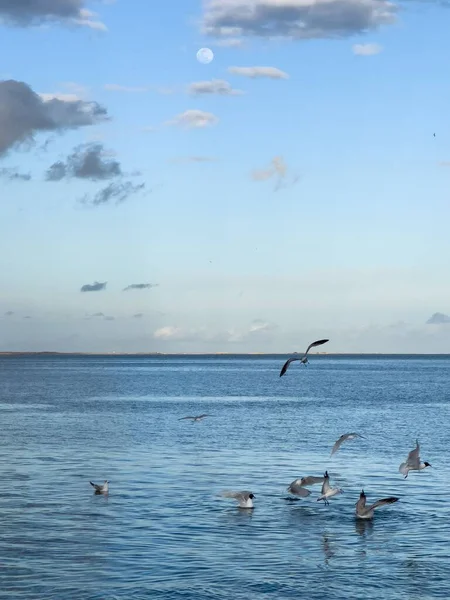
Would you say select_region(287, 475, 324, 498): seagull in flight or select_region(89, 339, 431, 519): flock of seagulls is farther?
select_region(287, 475, 324, 498): seagull in flight

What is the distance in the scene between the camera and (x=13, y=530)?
27.5 meters

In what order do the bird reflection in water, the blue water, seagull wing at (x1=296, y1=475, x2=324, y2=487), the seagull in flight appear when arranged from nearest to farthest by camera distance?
the blue water → the bird reflection in water → the seagull in flight → seagull wing at (x1=296, y1=475, x2=324, y2=487)

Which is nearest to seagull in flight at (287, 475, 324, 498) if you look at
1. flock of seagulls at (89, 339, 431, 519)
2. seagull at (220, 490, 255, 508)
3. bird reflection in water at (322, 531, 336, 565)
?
flock of seagulls at (89, 339, 431, 519)

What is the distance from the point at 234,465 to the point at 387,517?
43.4 feet

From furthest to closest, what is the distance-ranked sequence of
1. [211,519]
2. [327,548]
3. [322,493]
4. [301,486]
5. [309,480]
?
1. [309,480]
2. [301,486]
3. [322,493]
4. [211,519]
5. [327,548]

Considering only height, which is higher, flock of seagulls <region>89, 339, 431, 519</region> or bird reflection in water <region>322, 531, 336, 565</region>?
flock of seagulls <region>89, 339, 431, 519</region>

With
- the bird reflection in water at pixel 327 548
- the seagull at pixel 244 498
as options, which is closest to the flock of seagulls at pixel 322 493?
the seagull at pixel 244 498

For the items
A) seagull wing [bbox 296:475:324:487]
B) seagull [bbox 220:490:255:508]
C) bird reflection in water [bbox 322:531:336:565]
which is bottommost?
bird reflection in water [bbox 322:531:336:565]

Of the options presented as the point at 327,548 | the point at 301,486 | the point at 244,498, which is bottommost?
the point at 327,548

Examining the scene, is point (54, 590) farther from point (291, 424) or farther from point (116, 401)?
point (116, 401)

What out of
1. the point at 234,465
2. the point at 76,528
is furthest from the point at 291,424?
the point at 76,528

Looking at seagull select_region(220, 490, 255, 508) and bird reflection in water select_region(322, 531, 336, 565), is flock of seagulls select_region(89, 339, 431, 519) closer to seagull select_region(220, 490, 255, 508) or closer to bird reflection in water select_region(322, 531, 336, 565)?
seagull select_region(220, 490, 255, 508)

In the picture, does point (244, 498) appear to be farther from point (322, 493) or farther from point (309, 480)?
point (309, 480)

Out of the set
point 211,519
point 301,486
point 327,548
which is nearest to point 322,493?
point 301,486
